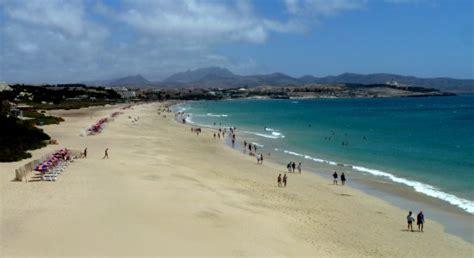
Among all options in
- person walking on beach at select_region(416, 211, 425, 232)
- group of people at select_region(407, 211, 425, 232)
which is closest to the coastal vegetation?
group of people at select_region(407, 211, 425, 232)

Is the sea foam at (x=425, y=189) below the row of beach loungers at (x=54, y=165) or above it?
below

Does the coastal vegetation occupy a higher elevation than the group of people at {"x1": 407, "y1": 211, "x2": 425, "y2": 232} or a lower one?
higher

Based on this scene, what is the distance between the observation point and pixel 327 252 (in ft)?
50.4

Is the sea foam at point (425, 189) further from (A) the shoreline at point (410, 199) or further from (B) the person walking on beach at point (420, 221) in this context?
(B) the person walking on beach at point (420, 221)

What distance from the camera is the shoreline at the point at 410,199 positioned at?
19947mm

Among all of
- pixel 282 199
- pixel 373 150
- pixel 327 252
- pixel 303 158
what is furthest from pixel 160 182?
pixel 373 150

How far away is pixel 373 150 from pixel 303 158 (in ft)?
31.3

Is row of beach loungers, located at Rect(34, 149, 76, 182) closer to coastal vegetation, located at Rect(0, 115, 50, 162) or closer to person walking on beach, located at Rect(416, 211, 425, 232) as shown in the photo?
coastal vegetation, located at Rect(0, 115, 50, 162)

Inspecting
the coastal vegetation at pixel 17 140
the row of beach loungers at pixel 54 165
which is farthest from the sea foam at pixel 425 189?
the coastal vegetation at pixel 17 140

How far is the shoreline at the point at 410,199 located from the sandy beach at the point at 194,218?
0.71 metres

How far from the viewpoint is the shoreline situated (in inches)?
785

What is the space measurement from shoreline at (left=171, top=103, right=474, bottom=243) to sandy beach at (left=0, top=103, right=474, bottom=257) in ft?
2.32

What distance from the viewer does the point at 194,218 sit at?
1733cm

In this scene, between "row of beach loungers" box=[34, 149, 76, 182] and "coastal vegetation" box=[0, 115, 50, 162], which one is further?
"coastal vegetation" box=[0, 115, 50, 162]
